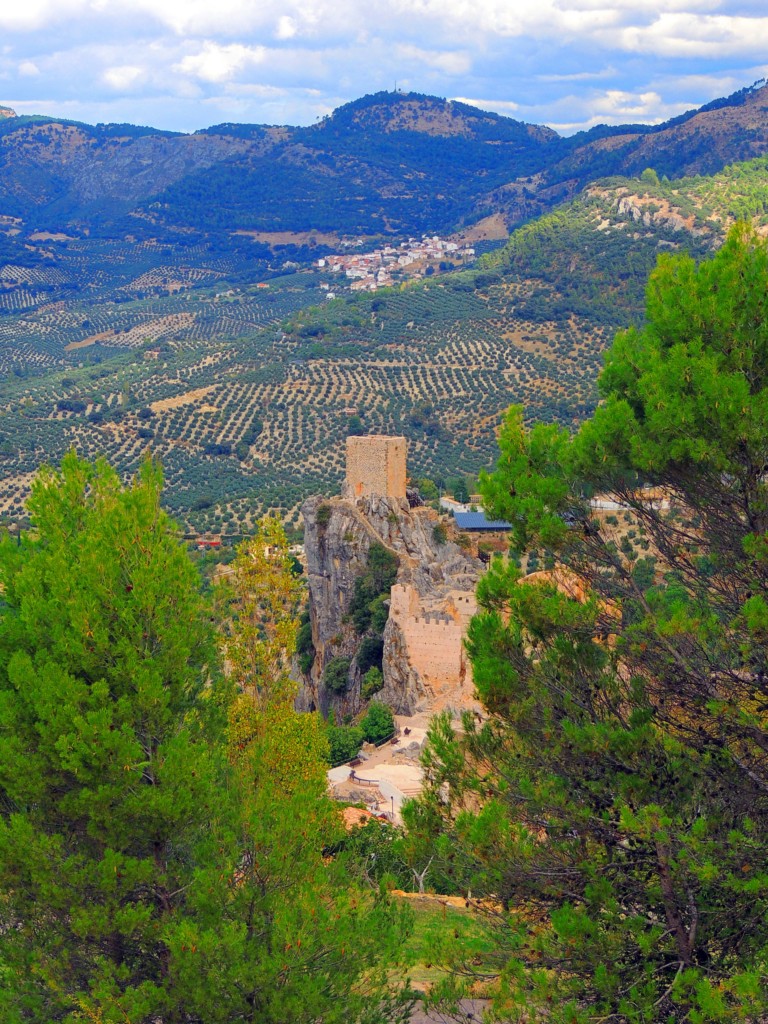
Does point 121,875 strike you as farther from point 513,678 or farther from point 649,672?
point 649,672

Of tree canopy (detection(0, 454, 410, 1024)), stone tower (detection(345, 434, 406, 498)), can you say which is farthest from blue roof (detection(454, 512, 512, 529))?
tree canopy (detection(0, 454, 410, 1024))

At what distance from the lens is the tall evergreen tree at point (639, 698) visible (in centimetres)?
816

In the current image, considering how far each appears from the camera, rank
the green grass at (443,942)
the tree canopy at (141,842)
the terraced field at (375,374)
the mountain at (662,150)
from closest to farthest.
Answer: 1. the green grass at (443,942)
2. the tree canopy at (141,842)
3. the terraced field at (375,374)
4. the mountain at (662,150)

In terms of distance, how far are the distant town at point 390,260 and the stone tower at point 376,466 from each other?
342 ft

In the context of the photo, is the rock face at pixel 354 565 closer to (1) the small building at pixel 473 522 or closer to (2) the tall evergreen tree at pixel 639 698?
(1) the small building at pixel 473 522

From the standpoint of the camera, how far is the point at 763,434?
841 cm

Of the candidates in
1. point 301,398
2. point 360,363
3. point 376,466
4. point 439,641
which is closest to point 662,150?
point 360,363

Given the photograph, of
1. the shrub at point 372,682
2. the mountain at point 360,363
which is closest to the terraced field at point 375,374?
the mountain at point 360,363

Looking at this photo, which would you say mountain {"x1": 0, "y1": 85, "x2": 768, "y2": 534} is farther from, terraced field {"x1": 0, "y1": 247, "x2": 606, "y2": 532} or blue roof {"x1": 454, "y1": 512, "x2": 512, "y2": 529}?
blue roof {"x1": 454, "y1": 512, "x2": 512, "y2": 529}

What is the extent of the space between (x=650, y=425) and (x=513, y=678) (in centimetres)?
222

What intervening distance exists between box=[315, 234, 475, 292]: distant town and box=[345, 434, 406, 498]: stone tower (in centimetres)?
10434

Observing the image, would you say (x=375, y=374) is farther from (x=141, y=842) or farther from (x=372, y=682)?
(x=141, y=842)

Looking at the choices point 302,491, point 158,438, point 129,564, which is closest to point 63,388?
point 158,438

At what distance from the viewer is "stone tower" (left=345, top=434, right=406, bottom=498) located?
32.4 metres
